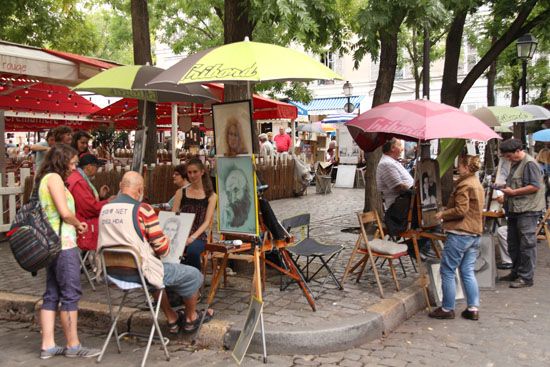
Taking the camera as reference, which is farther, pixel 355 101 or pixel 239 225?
pixel 355 101

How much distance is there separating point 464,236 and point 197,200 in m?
2.76

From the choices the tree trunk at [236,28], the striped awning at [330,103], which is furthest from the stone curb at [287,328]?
the striped awning at [330,103]

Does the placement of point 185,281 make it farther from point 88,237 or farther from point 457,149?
point 457,149

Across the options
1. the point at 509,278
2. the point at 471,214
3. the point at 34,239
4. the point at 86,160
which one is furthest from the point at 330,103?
the point at 34,239

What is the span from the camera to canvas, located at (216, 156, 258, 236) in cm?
532

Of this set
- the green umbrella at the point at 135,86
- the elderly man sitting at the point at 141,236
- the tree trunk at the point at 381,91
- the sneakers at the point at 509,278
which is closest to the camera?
the elderly man sitting at the point at 141,236

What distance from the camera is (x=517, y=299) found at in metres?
6.47

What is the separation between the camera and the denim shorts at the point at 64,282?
4.52m

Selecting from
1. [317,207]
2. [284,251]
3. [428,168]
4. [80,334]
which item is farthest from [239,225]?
[317,207]

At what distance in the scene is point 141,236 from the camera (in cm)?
439

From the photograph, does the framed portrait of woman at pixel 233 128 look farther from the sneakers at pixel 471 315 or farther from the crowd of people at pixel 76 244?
the sneakers at pixel 471 315

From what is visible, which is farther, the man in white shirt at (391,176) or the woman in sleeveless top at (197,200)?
the man in white shirt at (391,176)

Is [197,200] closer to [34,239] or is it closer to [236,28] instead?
[34,239]

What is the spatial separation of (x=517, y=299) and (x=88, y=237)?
4.83 metres
